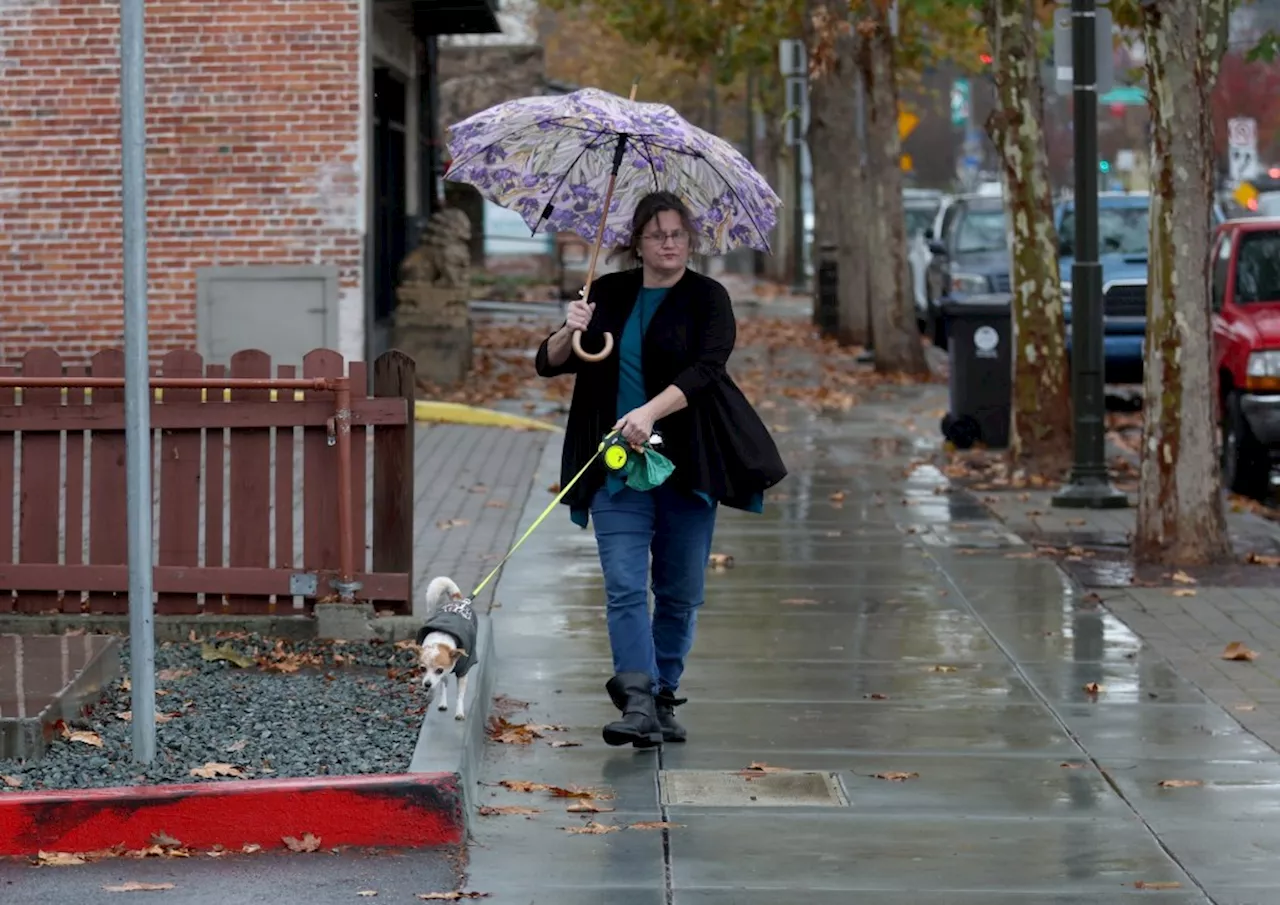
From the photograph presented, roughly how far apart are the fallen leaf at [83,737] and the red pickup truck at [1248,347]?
853cm

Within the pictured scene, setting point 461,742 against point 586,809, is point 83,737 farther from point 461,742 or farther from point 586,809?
point 586,809

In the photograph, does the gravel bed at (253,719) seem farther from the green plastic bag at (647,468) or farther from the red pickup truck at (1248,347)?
the red pickup truck at (1248,347)

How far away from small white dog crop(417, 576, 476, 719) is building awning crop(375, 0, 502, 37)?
14159mm

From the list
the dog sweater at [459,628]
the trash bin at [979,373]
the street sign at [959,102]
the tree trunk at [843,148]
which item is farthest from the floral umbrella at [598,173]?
the street sign at [959,102]

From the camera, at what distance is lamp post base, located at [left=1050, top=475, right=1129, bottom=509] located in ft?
44.6

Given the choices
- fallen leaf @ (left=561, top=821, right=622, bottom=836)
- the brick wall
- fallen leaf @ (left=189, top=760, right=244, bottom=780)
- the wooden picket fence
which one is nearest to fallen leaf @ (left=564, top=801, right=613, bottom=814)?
fallen leaf @ (left=561, top=821, right=622, bottom=836)

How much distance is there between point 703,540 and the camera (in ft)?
24.5

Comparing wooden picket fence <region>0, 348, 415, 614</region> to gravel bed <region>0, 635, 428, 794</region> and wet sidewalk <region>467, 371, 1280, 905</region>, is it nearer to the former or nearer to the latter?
gravel bed <region>0, 635, 428, 794</region>

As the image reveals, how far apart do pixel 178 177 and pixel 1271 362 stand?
29.3 ft

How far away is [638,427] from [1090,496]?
716cm

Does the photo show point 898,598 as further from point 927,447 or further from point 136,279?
point 927,447

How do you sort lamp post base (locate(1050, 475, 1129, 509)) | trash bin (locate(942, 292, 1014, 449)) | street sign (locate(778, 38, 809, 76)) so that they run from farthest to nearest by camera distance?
street sign (locate(778, 38, 809, 76)) < trash bin (locate(942, 292, 1014, 449)) < lamp post base (locate(1050, 475, 1129, 509))

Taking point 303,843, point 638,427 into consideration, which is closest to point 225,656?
point 638,427

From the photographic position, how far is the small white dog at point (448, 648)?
691 centimetres
